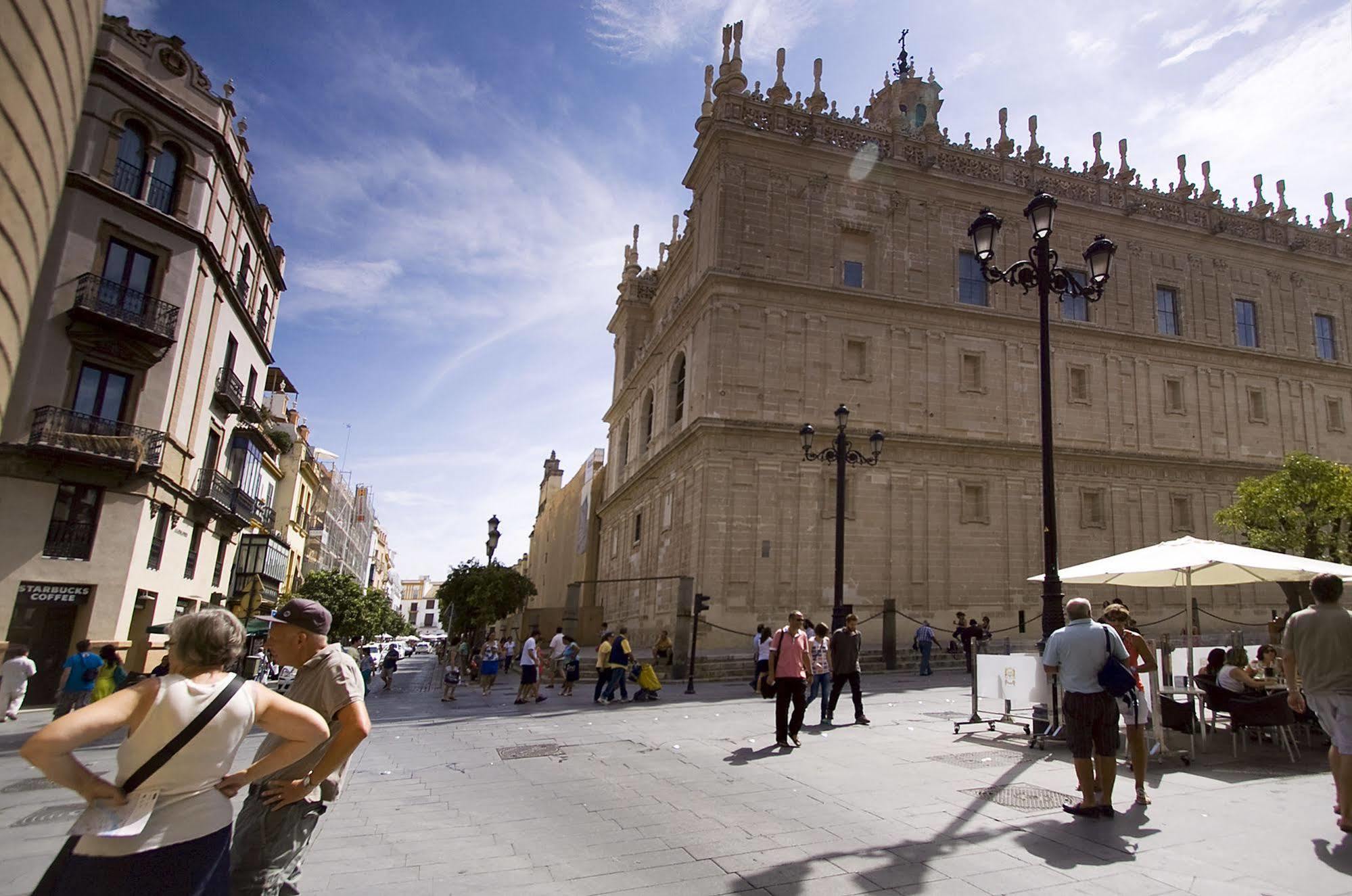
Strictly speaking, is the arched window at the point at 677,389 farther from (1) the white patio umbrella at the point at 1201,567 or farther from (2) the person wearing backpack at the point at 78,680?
(1) the white patio umbrella at the point at 1201,567

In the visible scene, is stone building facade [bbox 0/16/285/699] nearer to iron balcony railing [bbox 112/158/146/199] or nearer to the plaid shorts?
iron balcony railing [bbox 112/158/146/199]

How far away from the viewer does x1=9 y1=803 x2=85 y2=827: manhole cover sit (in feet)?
21.1

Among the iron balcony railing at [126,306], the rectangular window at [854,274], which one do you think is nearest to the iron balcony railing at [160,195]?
the iron balcony railing at [126,306]

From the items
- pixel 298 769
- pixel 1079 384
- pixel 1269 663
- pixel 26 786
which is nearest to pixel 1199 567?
pixel 1269 663

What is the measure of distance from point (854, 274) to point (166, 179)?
795 inches

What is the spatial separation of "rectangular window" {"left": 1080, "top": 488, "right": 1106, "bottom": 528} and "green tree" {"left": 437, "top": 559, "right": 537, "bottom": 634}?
19992 millimetres

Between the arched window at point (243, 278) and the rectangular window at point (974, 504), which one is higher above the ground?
the arched window at point (243, 278)

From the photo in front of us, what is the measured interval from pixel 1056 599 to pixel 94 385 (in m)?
20.7

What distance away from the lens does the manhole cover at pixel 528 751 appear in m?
9.27

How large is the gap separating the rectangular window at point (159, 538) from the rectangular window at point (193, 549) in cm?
211

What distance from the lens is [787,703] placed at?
31.8 ft

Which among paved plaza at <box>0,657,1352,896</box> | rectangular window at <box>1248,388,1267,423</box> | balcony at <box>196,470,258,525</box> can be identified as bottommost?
paved plaza at <box>0,657,1352,896</box>

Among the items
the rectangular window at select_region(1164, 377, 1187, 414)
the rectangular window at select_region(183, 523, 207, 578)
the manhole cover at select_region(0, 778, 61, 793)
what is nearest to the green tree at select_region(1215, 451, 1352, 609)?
the rectangular window at select_region(1164, 377, 1187, 414)

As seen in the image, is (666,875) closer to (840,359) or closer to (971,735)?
(971,735)
